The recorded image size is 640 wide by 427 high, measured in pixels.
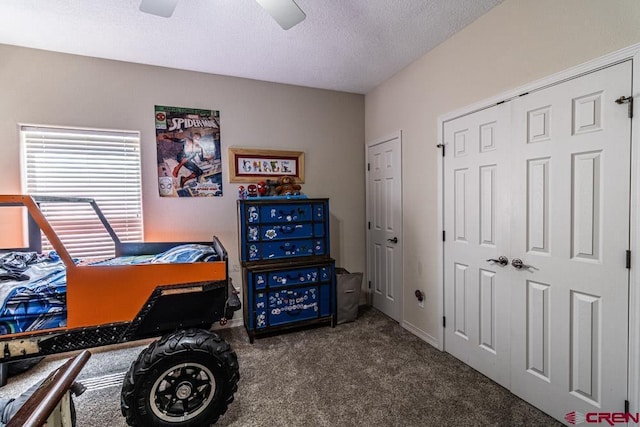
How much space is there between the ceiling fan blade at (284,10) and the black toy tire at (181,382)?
1989 millimetres

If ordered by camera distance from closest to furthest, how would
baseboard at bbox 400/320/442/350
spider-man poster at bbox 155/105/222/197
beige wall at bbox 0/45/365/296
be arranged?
beige wall at bbox 0/45/365/296, baseboard at bbox 400/320/442/350, spider-man poster at bbox 155/105/222/197

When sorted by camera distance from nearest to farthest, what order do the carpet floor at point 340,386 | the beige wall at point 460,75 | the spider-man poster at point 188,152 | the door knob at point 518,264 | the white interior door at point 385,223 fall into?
1. the beige wall at point 460,75
2. the carpet floor at point 340,386
3. the door knob at point 518,264
4. the spider-man poster at point 188,152
5. the white interior door at point 385,223

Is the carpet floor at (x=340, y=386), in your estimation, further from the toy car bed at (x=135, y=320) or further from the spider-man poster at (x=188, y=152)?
the spider-man poster at (x=188, y=152)

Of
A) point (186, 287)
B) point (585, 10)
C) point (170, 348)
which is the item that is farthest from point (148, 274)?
point (585, 10)

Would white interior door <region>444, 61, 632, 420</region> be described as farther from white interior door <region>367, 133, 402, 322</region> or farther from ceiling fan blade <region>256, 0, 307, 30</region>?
ceiling fan blade <region>256, 0, 307, 30</region>

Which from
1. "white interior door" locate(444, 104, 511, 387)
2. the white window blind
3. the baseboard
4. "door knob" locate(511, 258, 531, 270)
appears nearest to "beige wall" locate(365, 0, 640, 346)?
the baseboard

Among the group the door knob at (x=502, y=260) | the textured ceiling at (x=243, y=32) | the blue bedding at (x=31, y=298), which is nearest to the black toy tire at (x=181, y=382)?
the blue bedding at (x=31, y=298)

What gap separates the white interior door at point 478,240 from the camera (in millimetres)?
2086

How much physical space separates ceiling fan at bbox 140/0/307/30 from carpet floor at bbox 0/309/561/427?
2.48m

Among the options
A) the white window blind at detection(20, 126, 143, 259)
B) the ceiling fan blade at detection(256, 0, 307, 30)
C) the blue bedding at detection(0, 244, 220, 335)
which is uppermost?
the ceiling fan blade at detection(256, 0, 307, 30)

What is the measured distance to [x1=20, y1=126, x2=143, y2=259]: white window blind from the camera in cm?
260

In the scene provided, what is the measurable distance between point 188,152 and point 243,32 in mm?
1326

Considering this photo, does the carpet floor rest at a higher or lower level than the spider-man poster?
lower

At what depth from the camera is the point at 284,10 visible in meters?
1.69
